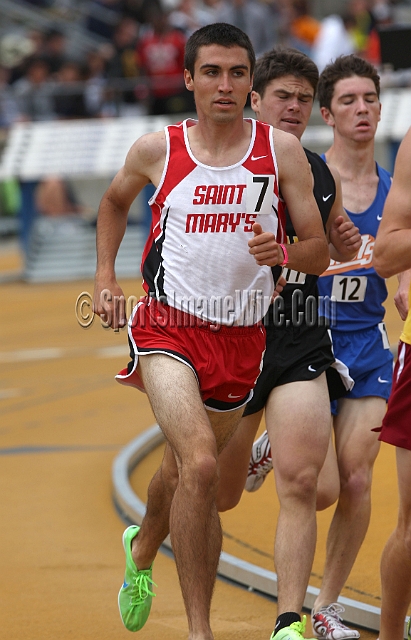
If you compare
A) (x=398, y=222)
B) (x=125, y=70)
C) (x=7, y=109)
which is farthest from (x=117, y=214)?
(x=7, y=109)

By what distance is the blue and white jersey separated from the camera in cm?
571

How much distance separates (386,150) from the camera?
1850 centimetres

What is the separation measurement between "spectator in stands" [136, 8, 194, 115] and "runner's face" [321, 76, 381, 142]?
551 inches

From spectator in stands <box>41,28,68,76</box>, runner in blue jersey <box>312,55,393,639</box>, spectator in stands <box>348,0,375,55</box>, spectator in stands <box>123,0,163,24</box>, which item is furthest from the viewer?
spectator in stands <box>123,0,163,24</box>

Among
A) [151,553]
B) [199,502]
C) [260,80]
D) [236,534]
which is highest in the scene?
[260,80]

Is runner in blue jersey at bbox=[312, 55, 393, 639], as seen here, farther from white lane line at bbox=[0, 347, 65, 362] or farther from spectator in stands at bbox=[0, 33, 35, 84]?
spectator in stands at bbox=[0, 33, 35, 84]

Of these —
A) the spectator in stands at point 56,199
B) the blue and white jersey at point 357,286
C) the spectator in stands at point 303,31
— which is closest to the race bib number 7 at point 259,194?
the blue and white jersey at point 357,286

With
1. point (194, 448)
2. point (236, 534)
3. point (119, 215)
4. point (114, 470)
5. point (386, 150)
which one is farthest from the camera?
point (386, 150)

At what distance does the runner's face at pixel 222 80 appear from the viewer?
15.6 feet

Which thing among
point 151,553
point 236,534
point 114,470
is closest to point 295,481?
point 151,553

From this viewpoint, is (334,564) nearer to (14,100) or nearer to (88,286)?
(88,286)

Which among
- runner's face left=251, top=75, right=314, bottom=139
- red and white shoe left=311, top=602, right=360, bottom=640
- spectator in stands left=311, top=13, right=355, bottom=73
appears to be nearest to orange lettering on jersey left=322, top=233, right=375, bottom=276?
runner's face left=251, top=75, right=314, bottom=139

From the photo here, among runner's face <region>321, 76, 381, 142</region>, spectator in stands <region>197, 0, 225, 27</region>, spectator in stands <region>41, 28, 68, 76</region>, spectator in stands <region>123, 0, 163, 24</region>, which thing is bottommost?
spectator in stands <region>41, 28, 68, 76</region>

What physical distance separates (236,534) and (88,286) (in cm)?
1230
